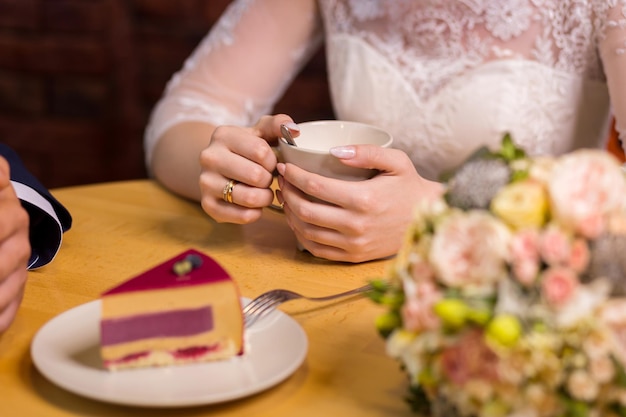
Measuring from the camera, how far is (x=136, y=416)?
76 cm

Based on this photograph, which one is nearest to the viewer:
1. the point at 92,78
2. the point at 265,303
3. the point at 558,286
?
the point at 558,286

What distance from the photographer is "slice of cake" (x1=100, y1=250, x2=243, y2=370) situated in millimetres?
820

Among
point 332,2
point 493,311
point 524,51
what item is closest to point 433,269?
point 493,311

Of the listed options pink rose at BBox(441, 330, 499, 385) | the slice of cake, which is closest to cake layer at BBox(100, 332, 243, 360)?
the slice of cake

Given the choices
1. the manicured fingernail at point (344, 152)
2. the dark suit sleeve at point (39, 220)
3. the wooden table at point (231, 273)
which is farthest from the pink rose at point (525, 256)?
the dark suit sleeve at point (39, 220)

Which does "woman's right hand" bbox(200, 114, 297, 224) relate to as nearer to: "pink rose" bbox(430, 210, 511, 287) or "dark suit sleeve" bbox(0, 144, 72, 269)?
"dark suit sleeve" bbox(0, 144, 72, 269)

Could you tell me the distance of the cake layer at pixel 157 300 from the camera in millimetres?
823

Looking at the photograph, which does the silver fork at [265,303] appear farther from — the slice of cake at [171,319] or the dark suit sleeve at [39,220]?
the dark suit sleeve at [39,220]

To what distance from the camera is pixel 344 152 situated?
110cm

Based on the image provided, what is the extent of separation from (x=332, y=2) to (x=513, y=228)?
1145 mm

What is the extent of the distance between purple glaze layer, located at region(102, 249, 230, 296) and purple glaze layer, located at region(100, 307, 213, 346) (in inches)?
1.2

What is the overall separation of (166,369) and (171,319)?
0.05m

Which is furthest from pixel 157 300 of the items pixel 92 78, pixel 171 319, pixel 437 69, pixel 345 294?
pixel 92 78

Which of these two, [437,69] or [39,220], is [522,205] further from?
[437,69]
